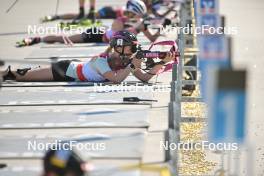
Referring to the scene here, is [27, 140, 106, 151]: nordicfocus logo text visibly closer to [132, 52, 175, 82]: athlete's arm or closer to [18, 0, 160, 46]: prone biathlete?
[132, 52, 175, 82]: athlete's arm

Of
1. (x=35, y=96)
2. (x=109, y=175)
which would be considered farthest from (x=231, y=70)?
(x=35, y=96)

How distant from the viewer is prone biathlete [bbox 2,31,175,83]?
34.5 ft

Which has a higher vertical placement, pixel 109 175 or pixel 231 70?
pixel 231 70

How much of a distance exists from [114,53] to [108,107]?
1.46 meters

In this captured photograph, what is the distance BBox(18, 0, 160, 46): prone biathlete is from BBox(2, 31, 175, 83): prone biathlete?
3302 millimetres

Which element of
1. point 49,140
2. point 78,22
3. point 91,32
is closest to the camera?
point 49,140

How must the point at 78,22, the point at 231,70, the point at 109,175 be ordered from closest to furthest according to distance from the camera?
the point at 231,70 < the point at 109,175 < the point at 78,22

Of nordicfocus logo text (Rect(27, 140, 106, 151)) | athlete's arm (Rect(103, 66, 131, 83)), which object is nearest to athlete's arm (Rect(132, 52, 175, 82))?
athlete's arm (Rect(103, 66, 131, 83))

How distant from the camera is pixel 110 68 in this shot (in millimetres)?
10672

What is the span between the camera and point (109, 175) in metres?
6.58

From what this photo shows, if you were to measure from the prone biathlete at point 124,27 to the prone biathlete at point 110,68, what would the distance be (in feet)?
10.8

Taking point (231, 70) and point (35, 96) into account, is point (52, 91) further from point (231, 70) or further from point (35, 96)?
point (231, 70)

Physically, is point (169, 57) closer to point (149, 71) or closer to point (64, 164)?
point (149, 71)

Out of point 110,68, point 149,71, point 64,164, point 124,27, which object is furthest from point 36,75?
point 64,164
